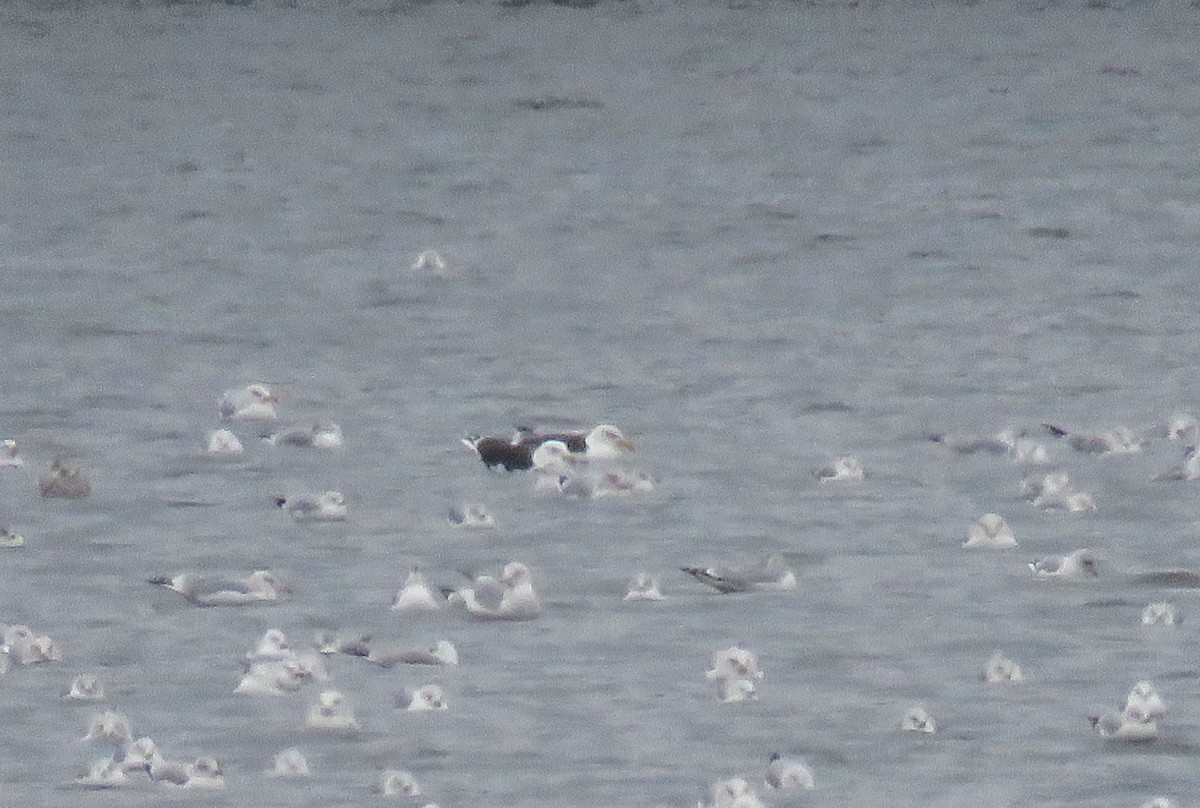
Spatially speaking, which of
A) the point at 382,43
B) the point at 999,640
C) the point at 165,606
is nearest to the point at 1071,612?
the point at 999,640

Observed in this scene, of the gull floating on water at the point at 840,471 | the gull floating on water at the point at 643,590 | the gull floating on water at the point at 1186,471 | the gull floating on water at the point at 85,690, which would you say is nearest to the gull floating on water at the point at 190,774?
the gull floating on water at the point at 85,690

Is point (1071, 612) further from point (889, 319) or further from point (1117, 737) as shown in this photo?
point (889, 319)

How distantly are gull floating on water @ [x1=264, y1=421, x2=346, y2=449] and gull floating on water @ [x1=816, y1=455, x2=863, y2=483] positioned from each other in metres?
2.55

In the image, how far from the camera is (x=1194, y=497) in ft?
52.1

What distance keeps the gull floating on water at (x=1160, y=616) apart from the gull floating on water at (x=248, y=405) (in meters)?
6.18

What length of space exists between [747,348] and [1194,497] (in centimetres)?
512

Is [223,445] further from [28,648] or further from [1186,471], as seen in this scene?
[1186,471]

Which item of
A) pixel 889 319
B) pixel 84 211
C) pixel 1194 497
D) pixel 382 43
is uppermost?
pixel 1194 497

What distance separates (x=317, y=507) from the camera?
15312 millimetres

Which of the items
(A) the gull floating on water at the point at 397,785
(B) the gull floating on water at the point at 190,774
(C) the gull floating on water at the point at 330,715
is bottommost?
(C) the gull floating on water at the point at 330,715

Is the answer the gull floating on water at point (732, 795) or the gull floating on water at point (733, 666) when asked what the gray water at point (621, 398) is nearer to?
the gull floating on water at point (733, 666)

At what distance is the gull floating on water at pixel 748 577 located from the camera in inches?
543

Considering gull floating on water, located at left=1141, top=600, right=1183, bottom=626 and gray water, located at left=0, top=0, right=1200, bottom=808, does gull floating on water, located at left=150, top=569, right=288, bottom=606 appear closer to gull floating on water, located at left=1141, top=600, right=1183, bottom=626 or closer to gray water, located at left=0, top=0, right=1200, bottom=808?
gray water, located at left=0, top=0, right=1200, bottom=808

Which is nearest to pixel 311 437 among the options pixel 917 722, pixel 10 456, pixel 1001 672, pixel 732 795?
pixel 10 456
